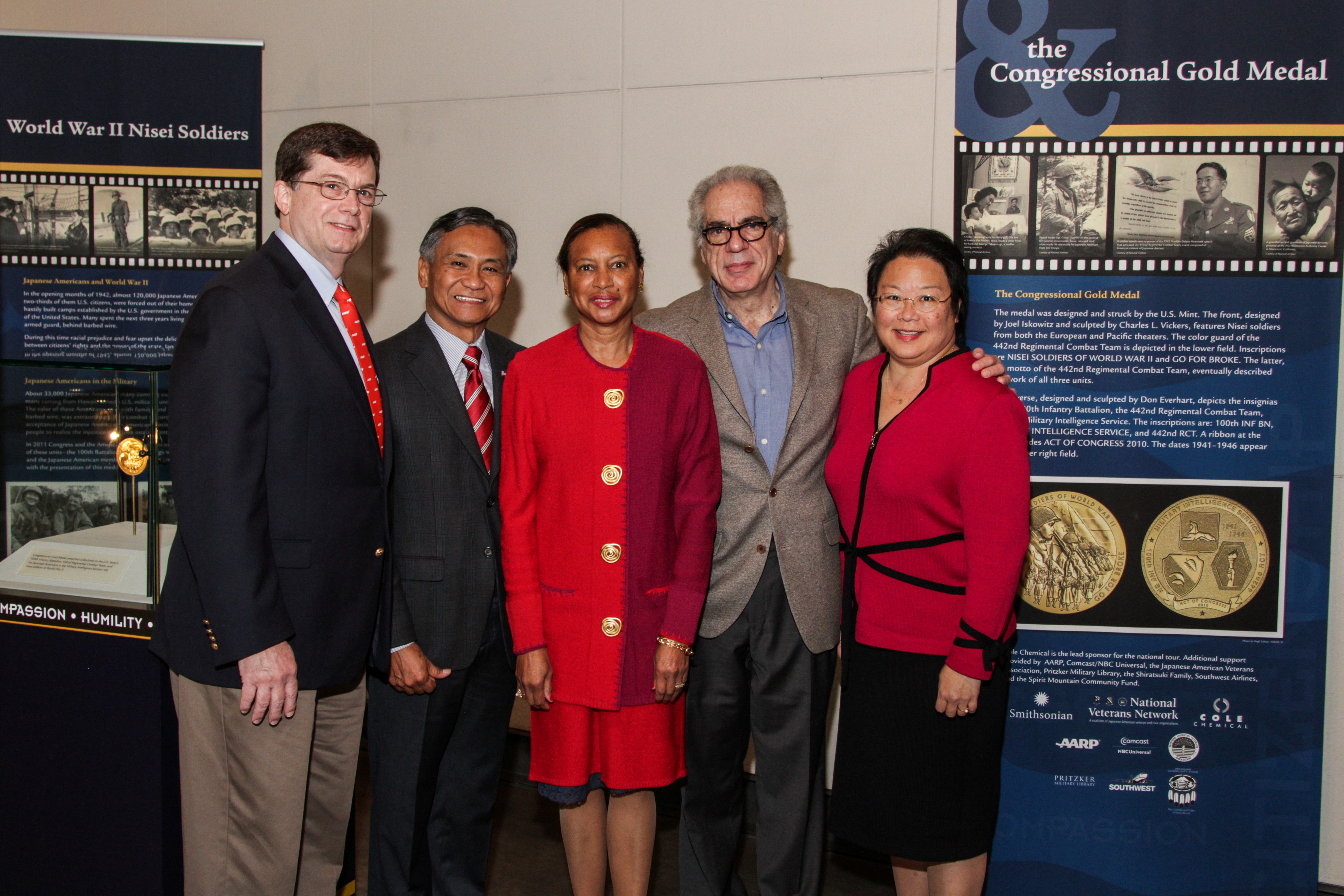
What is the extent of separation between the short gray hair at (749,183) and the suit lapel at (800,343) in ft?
0.64

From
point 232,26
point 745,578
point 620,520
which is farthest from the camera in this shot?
point 232,26

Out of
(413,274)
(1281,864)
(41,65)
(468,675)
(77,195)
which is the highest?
(41,65)

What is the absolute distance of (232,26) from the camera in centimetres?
411

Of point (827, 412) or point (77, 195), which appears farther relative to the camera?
point (77, 195)

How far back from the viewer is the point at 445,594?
2.34 m

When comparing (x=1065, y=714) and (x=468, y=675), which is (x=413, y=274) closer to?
(x=468, y=675)

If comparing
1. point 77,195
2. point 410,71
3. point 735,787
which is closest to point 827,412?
point 735,787

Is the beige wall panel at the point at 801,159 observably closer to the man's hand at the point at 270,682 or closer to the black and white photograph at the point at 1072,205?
the black and white photograph at the point at 1072,205

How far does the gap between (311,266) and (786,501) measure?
1.30 meters

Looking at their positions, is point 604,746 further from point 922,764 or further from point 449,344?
point 449,344

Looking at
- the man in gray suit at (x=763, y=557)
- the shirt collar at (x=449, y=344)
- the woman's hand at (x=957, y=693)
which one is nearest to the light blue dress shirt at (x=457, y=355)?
the shirt collar at (x=449, y=344)

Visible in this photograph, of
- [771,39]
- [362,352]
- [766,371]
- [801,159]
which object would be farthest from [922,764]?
[771,39]

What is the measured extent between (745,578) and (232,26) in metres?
3.53

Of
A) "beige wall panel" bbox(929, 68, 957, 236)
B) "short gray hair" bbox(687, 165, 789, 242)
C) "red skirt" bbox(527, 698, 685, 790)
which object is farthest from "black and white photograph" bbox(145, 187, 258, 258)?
"beige wall panel" bbox(929, 68, 957, 236)
